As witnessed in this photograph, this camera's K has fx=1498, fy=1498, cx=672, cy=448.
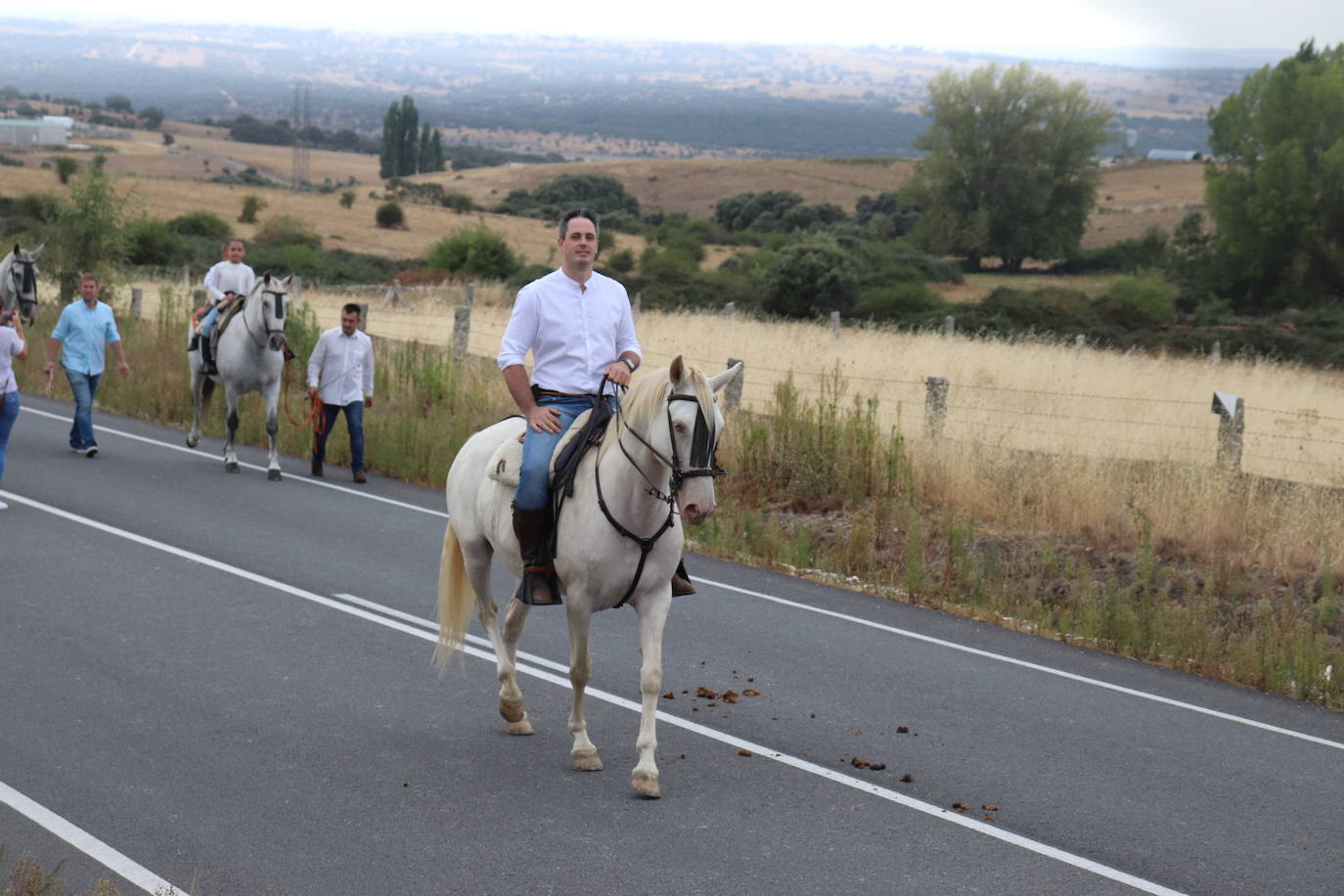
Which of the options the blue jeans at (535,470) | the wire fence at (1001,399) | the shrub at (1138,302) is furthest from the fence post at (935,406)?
the shrub at (1138,302)

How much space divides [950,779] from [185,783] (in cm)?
368

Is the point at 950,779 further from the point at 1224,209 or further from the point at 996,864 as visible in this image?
the point at 1224,209

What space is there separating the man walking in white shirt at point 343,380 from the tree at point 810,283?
30.4 meters

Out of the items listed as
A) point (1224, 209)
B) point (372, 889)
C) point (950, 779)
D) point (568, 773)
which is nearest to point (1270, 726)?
point (950, 779)

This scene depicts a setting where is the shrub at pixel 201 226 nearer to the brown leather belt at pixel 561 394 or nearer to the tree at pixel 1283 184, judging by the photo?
the tree at pixel 1283 184

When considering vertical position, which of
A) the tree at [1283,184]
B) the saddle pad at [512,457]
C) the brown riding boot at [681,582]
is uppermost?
the tree at [1283,184]

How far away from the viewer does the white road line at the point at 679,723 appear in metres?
6.38

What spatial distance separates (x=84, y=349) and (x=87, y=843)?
1306 cm

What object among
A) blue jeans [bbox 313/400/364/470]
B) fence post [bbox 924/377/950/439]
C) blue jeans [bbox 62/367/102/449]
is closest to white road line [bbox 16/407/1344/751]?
fence post [bbox 924/377/950/439]

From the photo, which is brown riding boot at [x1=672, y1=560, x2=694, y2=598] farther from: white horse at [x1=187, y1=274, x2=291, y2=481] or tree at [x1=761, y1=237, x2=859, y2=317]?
tree at [x1=761, y1=237, x2=859, y2=317]

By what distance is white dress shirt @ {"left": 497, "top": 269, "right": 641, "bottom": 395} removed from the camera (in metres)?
7.54

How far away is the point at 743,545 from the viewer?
14367 millimetres

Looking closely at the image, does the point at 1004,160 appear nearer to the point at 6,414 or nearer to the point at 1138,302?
the point at 1138,302

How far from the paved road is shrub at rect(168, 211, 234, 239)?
6607 cm
